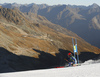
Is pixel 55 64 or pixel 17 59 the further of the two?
pixel 55 64

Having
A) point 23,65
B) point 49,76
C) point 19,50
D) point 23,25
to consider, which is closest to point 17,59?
point 23,65

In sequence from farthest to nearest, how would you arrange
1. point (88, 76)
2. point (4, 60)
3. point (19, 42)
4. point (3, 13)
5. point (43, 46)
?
point (3, 13), point (43, 46), point (19, 42), point (4, 60), point (88, 76)

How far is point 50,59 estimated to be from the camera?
86.1 metres

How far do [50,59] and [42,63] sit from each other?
969 cm

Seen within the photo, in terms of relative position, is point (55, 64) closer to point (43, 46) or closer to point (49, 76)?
point (43, 46)

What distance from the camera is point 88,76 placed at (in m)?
10.7

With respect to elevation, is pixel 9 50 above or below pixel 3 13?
below

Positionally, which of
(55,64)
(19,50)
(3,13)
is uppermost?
(3,13)

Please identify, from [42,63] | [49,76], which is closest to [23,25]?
[42,63]

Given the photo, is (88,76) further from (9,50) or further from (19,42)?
(19,42)

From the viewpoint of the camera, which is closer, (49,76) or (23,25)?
(49,76)

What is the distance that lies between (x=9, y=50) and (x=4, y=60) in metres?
12.6

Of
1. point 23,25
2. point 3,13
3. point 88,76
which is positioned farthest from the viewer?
point 3,13

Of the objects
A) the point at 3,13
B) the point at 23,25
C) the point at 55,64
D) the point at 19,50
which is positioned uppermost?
the point at 3,13
